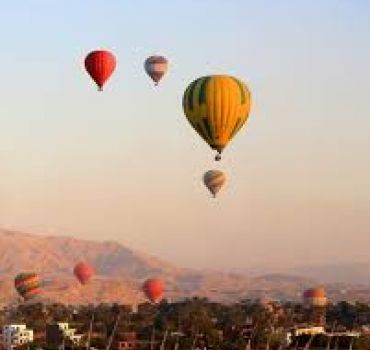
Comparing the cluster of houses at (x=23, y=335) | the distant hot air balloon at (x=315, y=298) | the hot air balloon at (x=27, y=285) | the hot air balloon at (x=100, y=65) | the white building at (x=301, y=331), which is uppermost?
the hot air balloon at (x=100, y=65)

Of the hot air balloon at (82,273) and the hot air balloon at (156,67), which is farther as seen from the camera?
the hot air balloon at (82,273)

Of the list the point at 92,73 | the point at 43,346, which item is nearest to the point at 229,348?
the point at 43,346

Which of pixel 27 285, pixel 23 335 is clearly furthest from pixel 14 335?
pixel 27 285

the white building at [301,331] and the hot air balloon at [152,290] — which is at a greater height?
the hot air balloon at [152,290]

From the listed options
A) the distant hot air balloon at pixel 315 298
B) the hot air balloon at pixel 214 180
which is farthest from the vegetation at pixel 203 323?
the hot air balloon at pixel 214 180

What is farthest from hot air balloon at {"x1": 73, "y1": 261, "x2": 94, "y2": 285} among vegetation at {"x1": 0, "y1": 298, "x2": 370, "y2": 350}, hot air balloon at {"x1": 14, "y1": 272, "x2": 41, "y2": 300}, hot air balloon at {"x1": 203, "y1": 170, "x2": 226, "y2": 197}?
hot air balloon at {"x1": 203, "y1": 170, "x2": 226, "y2": 197}

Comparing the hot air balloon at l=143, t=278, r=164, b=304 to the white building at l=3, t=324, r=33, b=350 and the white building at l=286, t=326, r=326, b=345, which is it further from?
the white building at l=286, t=326, r=326, b=345

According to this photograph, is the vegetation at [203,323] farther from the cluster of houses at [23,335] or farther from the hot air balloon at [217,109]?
the hot air balloon at [217,109]
